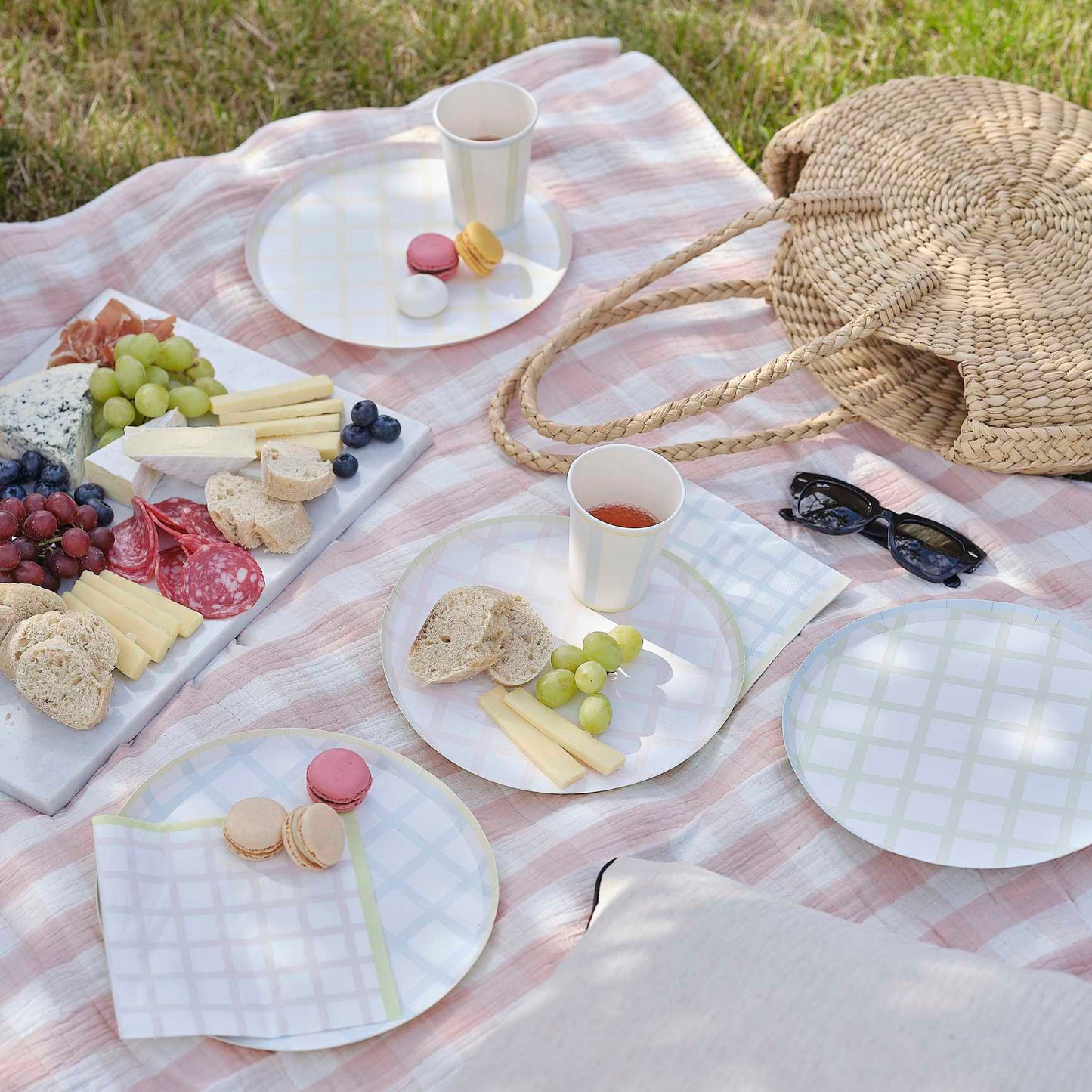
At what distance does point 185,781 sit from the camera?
1.49 meters

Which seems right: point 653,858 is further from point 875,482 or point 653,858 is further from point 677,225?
point 677,225

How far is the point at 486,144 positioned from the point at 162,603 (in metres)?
0.93

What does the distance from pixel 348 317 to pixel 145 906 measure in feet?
3.54

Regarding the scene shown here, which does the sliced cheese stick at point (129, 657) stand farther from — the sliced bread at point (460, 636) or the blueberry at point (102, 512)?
the sliced bread at point (460, 636)

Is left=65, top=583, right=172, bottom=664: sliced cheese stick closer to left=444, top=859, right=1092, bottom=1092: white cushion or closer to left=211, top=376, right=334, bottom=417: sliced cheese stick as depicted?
left=211, top=376, right=334, bottom=417: sliced cheese stick

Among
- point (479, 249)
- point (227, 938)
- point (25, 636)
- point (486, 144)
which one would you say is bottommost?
point (227, 938)

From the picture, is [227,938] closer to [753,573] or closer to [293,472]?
[293,472]

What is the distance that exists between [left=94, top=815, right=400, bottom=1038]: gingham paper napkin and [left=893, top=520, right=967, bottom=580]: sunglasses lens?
3.04 feet

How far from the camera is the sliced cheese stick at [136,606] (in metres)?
1.67

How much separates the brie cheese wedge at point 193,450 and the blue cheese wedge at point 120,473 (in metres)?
0.01

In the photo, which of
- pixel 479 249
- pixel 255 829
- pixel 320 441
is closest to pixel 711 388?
pixel 479 249

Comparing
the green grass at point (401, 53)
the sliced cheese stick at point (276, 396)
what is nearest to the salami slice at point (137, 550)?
the sliced cheese stick at point (276, 396)

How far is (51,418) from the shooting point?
184 centimetres

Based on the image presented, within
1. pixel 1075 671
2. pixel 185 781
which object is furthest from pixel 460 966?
pixel 1075 671
